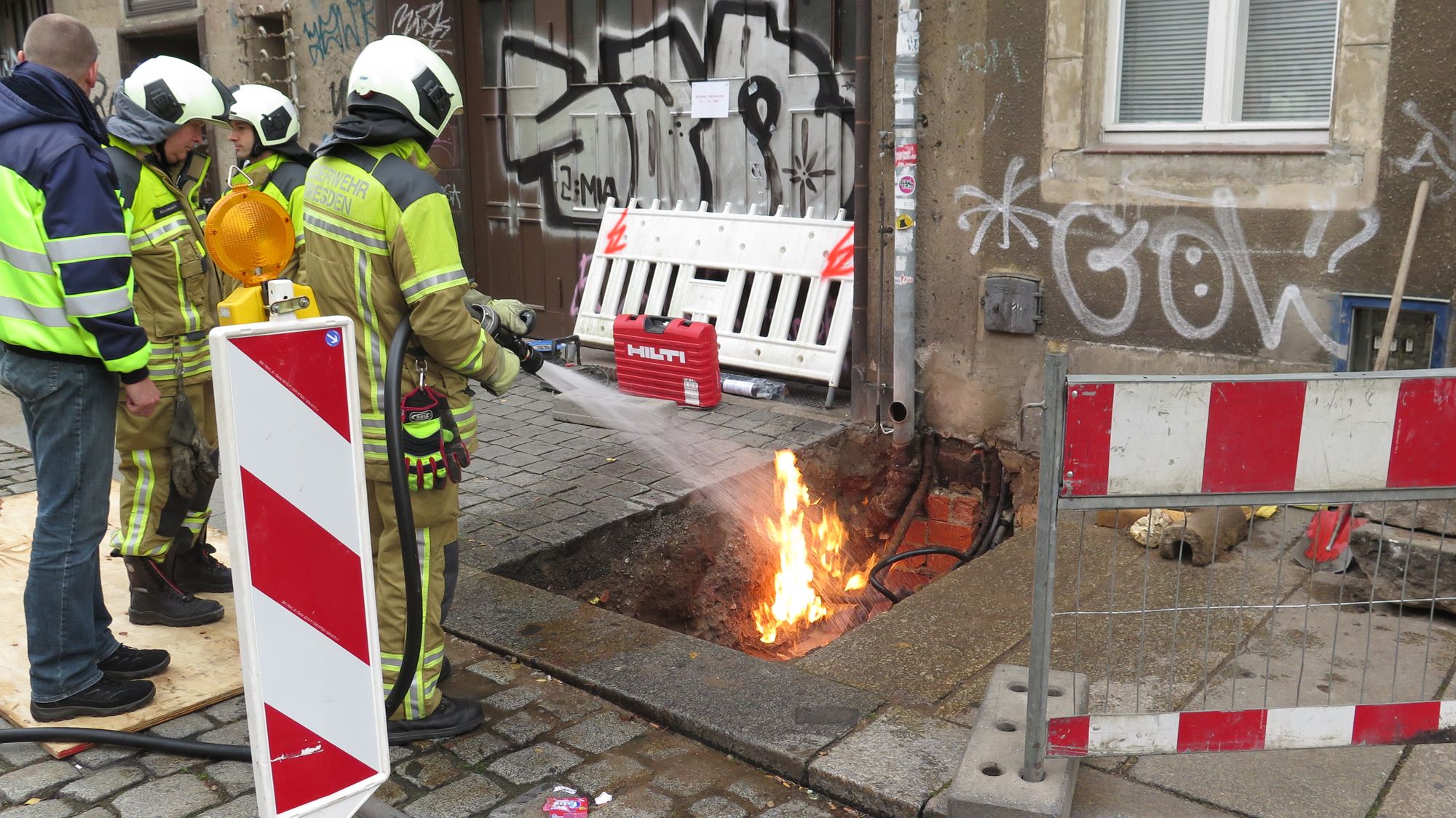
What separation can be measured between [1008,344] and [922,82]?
4.80 feet

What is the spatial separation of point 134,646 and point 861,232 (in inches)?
168

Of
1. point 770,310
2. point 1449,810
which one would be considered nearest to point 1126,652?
point 1449,810

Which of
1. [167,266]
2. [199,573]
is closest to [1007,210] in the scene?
[167,266]

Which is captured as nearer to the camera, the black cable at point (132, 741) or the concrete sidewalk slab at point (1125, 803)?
the concrete sidewalk slab at point (1125, 803)

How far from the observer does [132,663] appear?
4105 mm

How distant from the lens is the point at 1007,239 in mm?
6215

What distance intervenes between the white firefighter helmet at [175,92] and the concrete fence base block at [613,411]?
3.38 metres

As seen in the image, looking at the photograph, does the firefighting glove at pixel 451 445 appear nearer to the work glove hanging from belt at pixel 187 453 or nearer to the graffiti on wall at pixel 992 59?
the work glove hanging from belt at pixel 187 453

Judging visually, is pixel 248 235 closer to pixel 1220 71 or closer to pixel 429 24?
pixel 1220 71

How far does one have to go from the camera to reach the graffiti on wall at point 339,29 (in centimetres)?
973

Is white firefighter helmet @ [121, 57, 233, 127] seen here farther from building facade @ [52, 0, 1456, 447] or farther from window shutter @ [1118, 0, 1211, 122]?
window shutter @ [1118, 0, 1211, 122]

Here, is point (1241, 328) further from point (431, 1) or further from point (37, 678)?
point (431, 1)

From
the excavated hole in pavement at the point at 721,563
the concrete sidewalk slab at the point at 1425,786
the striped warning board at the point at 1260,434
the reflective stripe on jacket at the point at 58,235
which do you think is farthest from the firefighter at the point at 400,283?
the concrete sidewalk slab at the point at 1425,786

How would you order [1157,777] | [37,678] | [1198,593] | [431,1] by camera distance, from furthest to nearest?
[431,1] → [1198,593] → [37,678] → [1157,777]
